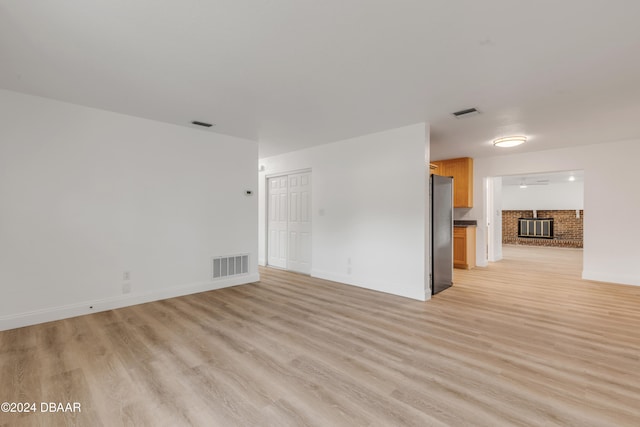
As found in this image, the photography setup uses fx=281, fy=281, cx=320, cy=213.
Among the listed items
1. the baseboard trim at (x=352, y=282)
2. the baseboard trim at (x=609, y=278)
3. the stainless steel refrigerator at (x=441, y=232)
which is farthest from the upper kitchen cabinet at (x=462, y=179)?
the baseboard trim at (x=352, y=282)

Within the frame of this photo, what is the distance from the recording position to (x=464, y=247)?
21.4ft

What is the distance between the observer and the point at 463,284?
5031mm

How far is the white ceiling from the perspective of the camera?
6.07ft

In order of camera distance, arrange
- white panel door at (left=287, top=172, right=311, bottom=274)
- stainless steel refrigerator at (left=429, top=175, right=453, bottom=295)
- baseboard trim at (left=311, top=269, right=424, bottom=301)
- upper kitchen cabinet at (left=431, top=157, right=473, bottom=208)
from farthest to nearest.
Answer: upper kitchen cabinet at (left=431, top=157, right=473, bottom=208)
white panel door at (left=287, top=172, right=311, bottom=274)
stainless steel refrigerator at (left=429, top=175, right=453, bottom=295)
baseboard trim at (left=311, top=269, right=424, bottom=301)

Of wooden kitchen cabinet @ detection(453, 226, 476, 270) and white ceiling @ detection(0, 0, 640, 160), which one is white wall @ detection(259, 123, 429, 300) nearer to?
white ceiling @ detection(0, 0, 640, 160)

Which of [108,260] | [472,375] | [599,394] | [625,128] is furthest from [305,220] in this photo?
[625,128]

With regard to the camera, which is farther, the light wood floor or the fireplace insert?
the fireplace insert

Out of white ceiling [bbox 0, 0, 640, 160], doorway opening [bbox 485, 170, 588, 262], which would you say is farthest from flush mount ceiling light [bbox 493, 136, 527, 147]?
doorway opening [bbox 485, 170, 588, 262]

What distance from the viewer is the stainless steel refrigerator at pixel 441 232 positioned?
14.3 feet

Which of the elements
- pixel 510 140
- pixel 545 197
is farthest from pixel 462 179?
pixel 545 197

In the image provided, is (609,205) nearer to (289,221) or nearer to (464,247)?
(464,247)

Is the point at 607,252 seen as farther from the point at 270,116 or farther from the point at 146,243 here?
the point at 146,243

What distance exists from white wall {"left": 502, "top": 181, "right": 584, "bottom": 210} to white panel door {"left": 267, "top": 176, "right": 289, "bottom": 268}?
34.9 feet

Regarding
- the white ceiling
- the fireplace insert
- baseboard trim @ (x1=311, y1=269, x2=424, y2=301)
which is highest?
the white ceiling
